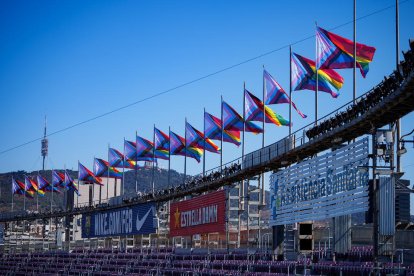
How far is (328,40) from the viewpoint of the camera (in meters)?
38.2

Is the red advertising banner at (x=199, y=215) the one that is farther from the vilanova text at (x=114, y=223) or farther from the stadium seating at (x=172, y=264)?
the vilanova text at (x=114, y=223)

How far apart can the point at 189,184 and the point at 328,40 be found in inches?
967

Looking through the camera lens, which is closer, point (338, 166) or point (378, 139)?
point (378, 139)

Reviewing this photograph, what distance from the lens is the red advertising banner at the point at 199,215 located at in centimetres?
4819

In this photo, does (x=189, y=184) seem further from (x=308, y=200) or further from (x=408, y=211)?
(x=408, y=211)

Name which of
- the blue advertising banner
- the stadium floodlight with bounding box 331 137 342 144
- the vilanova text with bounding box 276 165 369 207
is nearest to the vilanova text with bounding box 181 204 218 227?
the blue advertising banner

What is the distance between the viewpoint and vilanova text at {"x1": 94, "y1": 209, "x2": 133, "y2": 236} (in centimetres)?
6650

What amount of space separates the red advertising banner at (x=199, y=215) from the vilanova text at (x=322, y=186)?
8654 millimetres

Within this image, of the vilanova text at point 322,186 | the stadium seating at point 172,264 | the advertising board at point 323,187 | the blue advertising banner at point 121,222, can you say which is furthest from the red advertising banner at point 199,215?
the vilanova text at point 322,186

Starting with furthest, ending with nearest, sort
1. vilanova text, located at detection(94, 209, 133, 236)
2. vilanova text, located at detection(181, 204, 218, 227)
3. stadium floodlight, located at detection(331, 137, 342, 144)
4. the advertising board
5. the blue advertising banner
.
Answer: vilanova text, located at detection(94, 209, 133, 236)
the blue advertising banner
vilanova text, located at detection(181, 204, 218, 227)
stadium floodlight, located at detection(331, 137, 342, 144)
the advertising board

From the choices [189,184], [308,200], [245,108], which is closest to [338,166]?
[308,200]

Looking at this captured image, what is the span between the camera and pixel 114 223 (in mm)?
70000

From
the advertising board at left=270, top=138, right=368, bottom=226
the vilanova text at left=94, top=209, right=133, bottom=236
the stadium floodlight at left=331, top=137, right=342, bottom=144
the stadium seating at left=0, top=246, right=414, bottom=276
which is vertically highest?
the stadium floodlight at left=331, top=137, right=342, bottom=144

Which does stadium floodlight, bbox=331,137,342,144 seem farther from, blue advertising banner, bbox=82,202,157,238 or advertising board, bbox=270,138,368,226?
blue advertising banner, bbox=82,202,157,238
